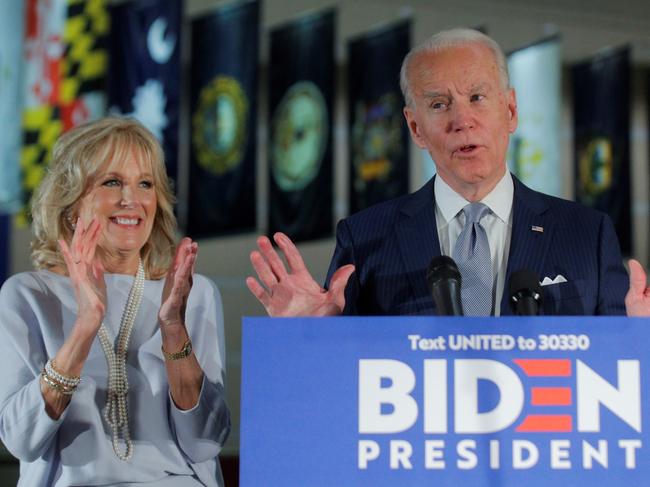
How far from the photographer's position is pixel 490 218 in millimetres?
2398

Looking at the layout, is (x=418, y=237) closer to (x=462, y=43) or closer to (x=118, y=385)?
(x=462, y=43)

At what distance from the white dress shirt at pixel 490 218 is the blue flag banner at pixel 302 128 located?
4.95 m

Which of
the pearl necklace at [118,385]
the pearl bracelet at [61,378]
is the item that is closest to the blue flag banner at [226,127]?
the pearl necklace at [118,385]

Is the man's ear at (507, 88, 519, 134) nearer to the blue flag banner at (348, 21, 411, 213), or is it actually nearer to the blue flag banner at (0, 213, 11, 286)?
the blue flag banner at (348, 21, 411, 213)

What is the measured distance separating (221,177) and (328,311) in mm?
5412

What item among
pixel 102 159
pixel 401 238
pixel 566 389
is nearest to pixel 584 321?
pixel 566 389

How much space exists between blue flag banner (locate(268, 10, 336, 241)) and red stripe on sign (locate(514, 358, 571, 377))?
5665 millimetres

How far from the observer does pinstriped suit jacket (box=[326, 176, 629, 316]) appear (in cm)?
227

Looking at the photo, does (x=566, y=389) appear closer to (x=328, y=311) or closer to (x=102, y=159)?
(x=328, y=311)

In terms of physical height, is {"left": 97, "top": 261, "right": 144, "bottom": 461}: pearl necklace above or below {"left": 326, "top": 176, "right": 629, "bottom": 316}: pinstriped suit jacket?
below

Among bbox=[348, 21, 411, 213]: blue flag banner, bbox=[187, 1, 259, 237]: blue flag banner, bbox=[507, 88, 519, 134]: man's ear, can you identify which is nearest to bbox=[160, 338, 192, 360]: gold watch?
bbox=[507, 88, 519, 134]: man's ear

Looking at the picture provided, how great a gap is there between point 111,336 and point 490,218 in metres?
1.00

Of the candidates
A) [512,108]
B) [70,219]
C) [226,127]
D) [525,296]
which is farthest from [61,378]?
[226,127]

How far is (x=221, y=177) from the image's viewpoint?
24.3 feet
